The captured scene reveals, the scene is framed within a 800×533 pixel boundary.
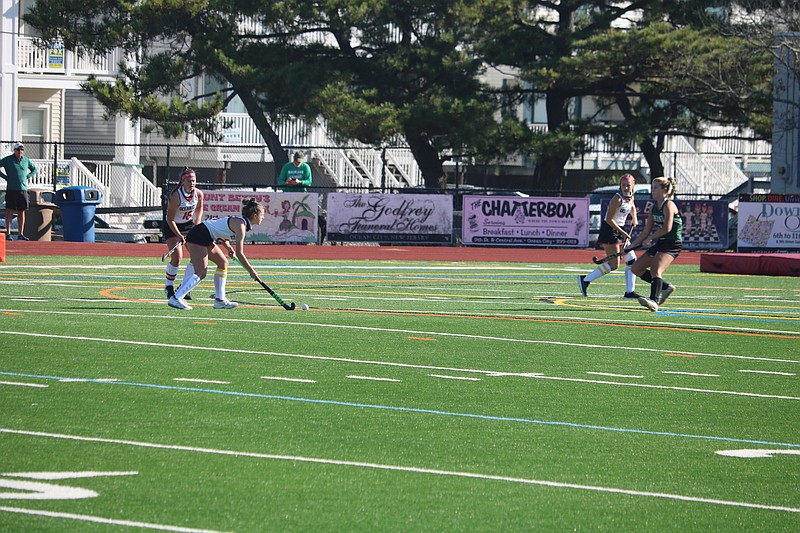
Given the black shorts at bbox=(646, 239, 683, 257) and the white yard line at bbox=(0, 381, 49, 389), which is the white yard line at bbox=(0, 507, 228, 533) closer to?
the white yard line at bbox=(0, 381, 49, 389)

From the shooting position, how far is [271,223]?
103 ft

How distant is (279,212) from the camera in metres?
31.4

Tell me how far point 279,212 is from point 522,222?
6.25m

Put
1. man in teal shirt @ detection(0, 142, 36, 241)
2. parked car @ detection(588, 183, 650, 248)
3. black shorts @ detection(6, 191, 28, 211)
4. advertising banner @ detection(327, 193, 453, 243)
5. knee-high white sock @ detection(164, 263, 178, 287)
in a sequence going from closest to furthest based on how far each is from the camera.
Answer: knee-high white sock @ detection(164, 263, 178, 287), man in teal shirt @ detection(0, 142, 36, 241), black shorts @ detection(6, 191, 28, 211), advertising banner @ detection(327, 193, 453, 243), parked car @ detection(588, 183, 650, 248)

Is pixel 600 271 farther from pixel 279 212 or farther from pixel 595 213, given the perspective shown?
pixel 595 213

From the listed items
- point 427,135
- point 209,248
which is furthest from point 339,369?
point 427,135

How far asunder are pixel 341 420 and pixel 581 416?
1.76 m

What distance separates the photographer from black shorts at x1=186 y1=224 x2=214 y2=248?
1527cm

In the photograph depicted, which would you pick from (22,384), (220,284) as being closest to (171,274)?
(220,284)

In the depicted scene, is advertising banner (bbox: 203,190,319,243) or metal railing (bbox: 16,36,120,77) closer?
advertising banner (bbox: 203,190,319,243)

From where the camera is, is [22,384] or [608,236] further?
[608,236]

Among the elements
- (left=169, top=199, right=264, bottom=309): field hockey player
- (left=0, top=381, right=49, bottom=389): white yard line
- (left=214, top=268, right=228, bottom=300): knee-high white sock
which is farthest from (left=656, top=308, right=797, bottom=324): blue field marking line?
(left=0, top=381, right=49, bottom=389): white yard line

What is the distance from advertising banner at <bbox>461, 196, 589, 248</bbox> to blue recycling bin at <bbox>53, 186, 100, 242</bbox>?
9274mm

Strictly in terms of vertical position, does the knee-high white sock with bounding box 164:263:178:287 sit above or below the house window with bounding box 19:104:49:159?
below
